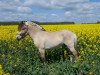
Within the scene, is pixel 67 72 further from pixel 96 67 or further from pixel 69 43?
pixel 69 43

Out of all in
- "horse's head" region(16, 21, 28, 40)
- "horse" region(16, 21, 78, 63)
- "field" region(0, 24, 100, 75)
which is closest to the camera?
"field" region(0, 24, 100, 75)

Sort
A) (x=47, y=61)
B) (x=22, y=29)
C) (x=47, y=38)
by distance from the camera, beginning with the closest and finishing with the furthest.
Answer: (x=47, y=38)
(x=22, y=29)
(x=47, y=61)

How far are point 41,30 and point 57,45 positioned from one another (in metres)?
0.86

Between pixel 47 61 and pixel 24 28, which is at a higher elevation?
pixel 24 28

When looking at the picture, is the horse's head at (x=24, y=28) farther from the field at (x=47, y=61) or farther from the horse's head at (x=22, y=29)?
the field at (x=47, y=61)

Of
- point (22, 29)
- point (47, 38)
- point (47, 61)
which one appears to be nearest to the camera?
point (47, 38)

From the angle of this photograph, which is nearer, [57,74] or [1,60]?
[57,74]

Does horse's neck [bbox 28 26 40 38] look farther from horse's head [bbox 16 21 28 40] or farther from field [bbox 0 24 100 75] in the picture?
field [bbox 0 24 100 75]

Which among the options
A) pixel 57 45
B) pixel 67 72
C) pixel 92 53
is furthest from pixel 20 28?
pixel 67 72

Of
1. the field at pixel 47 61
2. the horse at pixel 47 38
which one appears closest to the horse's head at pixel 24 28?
the horse at pixel 47 38

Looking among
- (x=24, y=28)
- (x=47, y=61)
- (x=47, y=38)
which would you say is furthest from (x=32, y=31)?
(x=47, y=61)

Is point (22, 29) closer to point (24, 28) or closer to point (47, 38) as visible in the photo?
point (24, 28)

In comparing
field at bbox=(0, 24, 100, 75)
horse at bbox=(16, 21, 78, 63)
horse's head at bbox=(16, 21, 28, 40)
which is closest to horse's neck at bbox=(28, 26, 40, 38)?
horse at bbox=(16, 21, 78, 63)

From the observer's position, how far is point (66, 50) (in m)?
12.9
